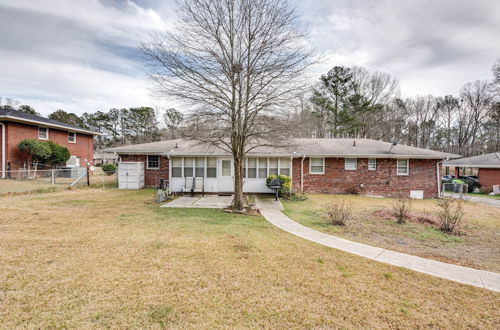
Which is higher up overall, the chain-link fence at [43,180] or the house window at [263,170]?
the house window at [263,170]

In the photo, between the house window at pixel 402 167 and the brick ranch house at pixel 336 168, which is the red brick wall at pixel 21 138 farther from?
the house window at pixel 402 167

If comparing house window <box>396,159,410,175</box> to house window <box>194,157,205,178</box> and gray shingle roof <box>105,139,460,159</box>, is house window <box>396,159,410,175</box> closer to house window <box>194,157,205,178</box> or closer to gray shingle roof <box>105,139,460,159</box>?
gray shingle roof <box>105,139,460,159</box>

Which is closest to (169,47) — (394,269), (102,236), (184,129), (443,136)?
(184,129)

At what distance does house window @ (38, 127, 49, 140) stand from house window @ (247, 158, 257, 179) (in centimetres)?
1904

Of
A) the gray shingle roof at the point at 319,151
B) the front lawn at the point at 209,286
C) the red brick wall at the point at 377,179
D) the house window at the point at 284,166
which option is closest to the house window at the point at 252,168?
the gray shingle roof at the point at 319,151

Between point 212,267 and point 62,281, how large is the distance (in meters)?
2.39

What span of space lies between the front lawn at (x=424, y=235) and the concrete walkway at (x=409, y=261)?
1.18 feet

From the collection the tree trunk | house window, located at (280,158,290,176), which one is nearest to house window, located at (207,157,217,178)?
house window, located at (280,158,290,176)

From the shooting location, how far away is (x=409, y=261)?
4.77 meters

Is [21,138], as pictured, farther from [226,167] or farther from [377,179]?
[377,179]

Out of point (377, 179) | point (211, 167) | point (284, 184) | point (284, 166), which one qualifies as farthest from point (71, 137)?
point (377, 179)

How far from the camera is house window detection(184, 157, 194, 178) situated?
14102mm

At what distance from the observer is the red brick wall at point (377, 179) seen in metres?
15.3

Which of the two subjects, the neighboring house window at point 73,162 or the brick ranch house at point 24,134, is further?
the neighboring house window at point 73,162
